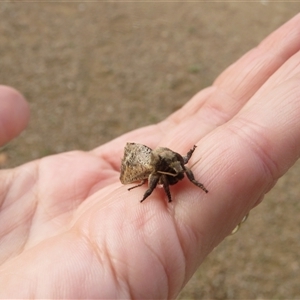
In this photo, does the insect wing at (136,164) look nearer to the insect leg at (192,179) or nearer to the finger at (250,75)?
the insect leg at (192,179)

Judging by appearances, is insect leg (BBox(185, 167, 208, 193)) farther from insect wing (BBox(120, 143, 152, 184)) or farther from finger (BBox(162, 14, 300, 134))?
finger (BBox(162, 14, 300, 134))

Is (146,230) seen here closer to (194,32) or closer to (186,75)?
(186,75)

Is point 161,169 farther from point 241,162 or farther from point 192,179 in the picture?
point 241,162

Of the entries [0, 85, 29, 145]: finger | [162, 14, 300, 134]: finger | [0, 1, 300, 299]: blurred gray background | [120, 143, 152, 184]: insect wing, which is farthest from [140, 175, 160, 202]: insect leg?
[0, 1, 300, 299]: blurred gray background

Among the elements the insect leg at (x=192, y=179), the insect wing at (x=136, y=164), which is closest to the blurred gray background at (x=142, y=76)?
the insect wing at (x=136, y=164)

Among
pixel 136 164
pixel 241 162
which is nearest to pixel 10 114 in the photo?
pixel 136 164

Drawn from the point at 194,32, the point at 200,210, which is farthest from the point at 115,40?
the point at 200,210
